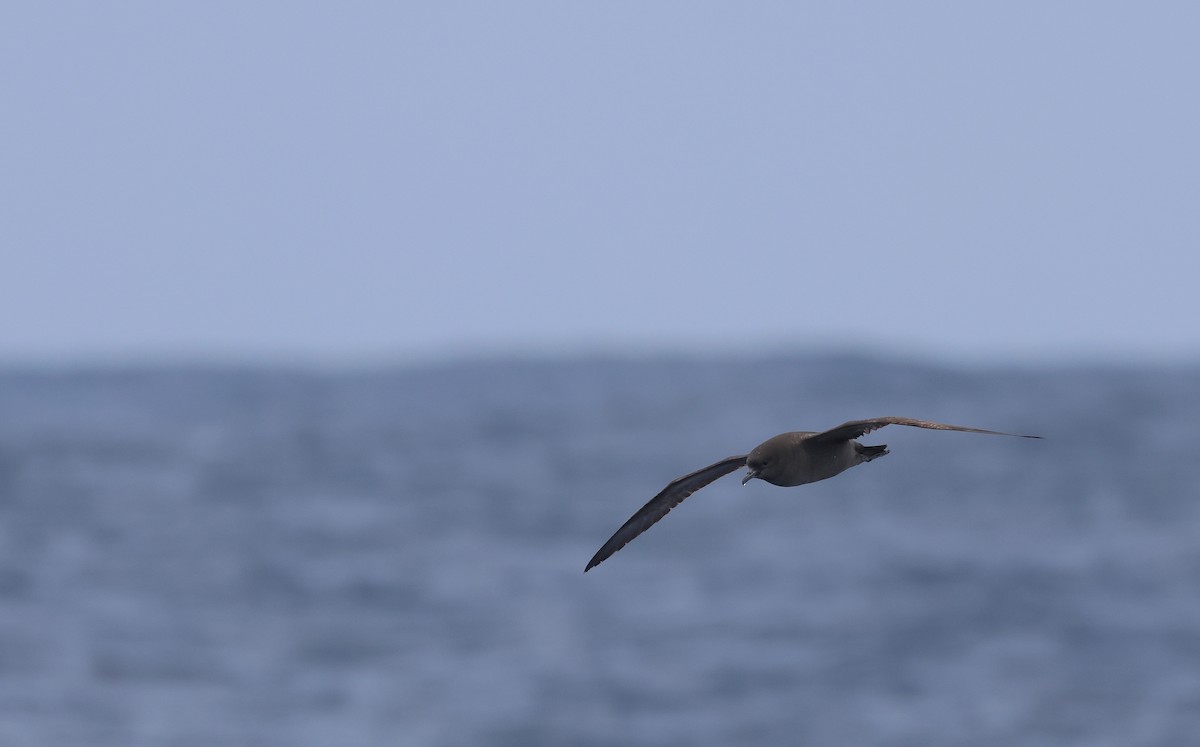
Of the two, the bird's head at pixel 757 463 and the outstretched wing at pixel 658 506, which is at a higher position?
the bird's head at pixel 757 463

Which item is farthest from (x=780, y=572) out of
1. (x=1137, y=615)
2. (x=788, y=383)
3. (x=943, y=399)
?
(x=788, y=383)

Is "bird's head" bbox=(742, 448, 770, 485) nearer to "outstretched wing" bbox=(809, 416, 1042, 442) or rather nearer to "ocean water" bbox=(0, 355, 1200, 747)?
"outstretched wing" bbox=(809, 416, 1042, 442)

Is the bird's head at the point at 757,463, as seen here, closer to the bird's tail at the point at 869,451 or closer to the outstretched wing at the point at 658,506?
the bird's tail at the point at 869,451

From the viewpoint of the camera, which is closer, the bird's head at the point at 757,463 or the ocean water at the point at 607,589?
the bird's head at the point at 757,463

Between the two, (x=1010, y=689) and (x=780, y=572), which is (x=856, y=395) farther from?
(x=1010, y=689)

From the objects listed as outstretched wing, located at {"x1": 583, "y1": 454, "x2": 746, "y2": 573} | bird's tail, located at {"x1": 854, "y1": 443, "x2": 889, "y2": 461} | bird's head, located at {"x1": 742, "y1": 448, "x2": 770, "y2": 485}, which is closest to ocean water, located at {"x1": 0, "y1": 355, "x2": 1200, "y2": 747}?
outstretched wing, located at {"x1": 583, "y1": 454, "x2": 746, "y2": 573}

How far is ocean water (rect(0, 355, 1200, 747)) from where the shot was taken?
22.4 m

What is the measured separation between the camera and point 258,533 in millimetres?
36250

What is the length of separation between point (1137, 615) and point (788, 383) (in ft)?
112

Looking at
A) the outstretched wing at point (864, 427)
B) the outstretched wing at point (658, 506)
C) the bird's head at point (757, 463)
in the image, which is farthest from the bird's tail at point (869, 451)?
the outstretched wing at point (658, 506)

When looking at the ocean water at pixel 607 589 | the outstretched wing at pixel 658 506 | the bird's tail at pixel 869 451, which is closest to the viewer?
the bird's tail at pixel 869 451

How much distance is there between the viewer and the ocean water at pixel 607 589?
22.4 metres

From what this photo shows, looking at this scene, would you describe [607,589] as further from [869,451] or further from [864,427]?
[864,427]

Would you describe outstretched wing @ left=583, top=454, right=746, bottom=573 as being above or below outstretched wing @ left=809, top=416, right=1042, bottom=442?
below
